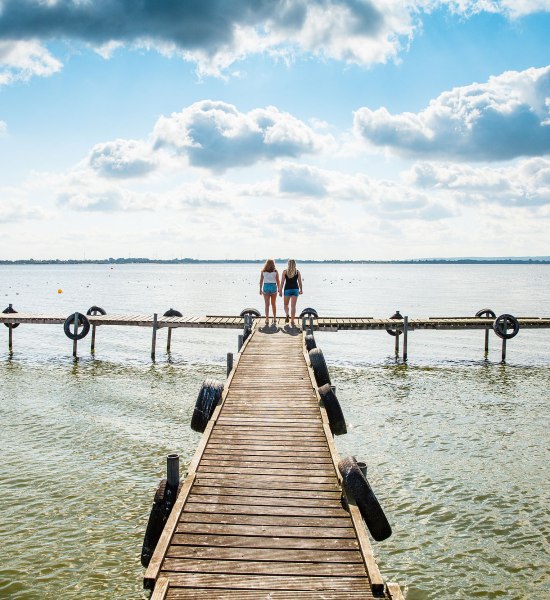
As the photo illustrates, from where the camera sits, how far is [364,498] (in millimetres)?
6535

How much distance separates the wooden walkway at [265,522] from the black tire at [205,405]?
0.74ft

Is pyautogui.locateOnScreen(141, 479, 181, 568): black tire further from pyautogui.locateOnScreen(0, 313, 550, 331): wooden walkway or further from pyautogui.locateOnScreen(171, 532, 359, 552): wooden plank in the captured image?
pyautogui.locateOnScreen(0, 313, 550, 331): wooden walkway

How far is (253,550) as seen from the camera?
5664mm

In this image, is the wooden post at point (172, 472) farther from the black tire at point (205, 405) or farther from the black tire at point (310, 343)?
the black tire at point (310, 343)

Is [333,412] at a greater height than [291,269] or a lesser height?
lesser

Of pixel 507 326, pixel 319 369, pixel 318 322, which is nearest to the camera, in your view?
pixel 319 369

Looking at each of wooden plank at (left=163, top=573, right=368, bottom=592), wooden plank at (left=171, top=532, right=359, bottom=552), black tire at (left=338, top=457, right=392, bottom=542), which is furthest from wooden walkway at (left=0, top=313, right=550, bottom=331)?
wooden plank at (left=163, top=573, right=368, bottom=592)

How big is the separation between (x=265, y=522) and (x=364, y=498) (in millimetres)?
1241

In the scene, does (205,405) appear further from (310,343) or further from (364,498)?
(310,343)

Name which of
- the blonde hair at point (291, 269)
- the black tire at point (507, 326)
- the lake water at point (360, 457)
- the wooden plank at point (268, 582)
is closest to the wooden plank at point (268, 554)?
the wooden plank at point (268, 582)

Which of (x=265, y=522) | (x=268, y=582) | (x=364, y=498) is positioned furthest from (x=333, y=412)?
(x=268, y=582)

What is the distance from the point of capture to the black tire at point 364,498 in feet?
21.5

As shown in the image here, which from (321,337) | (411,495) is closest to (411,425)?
(411,495)

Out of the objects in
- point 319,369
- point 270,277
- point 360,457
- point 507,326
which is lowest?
point 360,457
